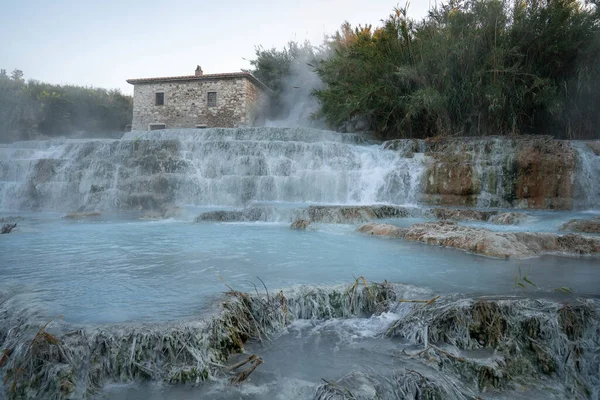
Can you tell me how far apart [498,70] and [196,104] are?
1375 cm

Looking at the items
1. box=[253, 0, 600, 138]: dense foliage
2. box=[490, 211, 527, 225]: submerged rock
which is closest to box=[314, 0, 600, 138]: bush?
box=[253, 0, 600, 138]: dense foliage

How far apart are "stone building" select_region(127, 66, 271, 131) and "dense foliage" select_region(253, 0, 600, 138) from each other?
751 cm

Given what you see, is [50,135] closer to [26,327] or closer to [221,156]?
[221,156]

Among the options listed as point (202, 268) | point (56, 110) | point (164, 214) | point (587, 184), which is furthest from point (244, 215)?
point (56, 110)

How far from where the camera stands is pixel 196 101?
1955 centimetres

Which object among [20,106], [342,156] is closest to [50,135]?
[20,106]

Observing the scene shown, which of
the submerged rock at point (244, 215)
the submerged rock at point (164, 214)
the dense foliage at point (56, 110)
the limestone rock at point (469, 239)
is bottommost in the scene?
the submerged rock at point (164, 214)

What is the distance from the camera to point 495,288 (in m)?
3.28

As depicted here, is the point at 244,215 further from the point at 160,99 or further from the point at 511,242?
→ the point at 160,99

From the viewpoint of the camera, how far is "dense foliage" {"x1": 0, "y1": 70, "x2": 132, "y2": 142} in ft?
65.5

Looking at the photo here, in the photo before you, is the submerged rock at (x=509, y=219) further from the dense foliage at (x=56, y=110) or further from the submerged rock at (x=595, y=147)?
the dense foliage at (x=56, y=110)

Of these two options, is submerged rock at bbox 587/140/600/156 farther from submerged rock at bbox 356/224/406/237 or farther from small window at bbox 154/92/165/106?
small window at bbox 154/92/165/106

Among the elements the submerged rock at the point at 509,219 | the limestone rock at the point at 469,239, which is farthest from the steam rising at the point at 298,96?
the limestone rock at the point at 469,239

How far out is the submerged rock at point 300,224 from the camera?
717cm
